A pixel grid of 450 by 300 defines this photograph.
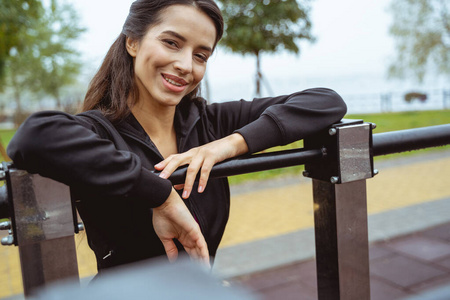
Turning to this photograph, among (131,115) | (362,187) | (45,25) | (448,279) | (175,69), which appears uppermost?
(45,25)

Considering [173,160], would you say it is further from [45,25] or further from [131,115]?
[45,25]

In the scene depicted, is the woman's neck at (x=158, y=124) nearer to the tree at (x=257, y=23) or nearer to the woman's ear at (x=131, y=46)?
the woman's ear at (x=131, y=46)

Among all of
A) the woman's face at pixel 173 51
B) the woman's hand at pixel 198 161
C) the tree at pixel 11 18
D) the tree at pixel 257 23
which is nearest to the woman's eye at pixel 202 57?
the woman's face at pixel 173 51

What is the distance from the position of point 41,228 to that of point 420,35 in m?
22.3

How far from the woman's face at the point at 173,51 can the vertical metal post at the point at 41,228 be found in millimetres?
849

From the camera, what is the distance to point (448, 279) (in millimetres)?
2951

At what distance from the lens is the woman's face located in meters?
1.59

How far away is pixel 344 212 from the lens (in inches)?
47.2

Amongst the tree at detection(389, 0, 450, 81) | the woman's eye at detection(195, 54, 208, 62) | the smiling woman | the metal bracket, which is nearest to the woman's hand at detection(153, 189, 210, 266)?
the smiling woman

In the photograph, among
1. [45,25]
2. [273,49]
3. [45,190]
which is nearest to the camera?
[45,190]

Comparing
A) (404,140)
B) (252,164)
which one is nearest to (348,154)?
(404,140)

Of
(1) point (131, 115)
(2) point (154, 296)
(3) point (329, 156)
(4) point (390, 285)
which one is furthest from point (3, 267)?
(2) point (154, 296)

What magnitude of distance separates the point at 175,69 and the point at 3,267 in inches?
117

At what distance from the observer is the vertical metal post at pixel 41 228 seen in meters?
0.82
